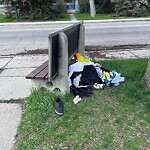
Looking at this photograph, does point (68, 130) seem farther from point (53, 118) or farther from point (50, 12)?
point (50, 12)

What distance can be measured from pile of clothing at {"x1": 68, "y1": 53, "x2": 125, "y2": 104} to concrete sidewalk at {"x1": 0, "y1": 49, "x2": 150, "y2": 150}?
0.90m

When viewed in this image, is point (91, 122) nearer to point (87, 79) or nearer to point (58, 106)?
point (58, 106)

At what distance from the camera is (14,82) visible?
5238 mm

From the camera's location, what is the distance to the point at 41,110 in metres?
3.68

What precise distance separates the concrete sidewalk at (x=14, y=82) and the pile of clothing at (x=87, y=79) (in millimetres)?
904

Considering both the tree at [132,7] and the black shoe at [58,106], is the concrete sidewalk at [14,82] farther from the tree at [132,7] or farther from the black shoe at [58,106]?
the tree at [132,7]

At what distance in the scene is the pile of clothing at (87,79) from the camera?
14.1ft

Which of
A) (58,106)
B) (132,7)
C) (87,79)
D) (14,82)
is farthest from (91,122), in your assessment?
(132,7)

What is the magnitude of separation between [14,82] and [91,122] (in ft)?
8.08

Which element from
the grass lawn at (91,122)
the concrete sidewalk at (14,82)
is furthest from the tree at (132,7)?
the grass lawn at (91,122)

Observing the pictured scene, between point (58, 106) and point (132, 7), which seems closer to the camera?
point (58, 106)

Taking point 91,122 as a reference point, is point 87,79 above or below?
above

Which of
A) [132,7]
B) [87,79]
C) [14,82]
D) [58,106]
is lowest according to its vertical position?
[14,82]

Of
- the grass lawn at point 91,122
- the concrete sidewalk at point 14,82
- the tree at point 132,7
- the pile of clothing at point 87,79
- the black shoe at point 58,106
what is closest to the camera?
the grass lawn at point 91,122
